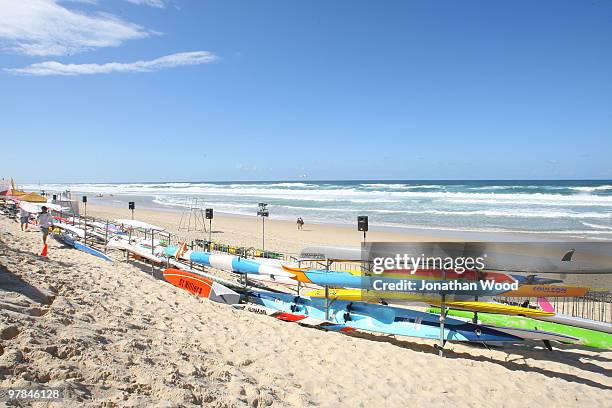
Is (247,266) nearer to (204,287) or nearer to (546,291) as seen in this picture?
(204,287)

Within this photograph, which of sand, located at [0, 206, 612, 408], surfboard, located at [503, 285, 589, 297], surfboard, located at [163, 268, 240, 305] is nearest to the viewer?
sand, located at [0, 206, 612, 408]

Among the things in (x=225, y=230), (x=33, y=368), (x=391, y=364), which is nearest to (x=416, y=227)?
(x=225, y=230)

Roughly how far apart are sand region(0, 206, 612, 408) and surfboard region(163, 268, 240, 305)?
593 millimetres

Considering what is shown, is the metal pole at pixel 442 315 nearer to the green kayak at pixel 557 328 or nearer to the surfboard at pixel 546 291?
the surfboard at pixel 546 291

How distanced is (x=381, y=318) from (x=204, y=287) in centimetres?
401

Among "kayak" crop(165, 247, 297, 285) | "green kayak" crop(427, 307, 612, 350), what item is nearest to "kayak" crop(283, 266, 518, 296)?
"kayak" crop(165, 247, 297, 285)

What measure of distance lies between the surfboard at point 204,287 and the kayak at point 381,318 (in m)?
0.58

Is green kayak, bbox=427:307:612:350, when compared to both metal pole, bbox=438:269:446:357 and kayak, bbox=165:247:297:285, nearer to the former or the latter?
metal pole, bbox=438:269:446:357

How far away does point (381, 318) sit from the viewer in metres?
Answer: 7.83

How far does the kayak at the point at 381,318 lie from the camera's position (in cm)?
705

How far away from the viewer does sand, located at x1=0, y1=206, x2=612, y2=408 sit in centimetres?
361

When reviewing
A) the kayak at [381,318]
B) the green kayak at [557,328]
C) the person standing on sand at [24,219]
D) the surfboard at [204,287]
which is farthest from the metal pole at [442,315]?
the person standing on sand at [24,219]

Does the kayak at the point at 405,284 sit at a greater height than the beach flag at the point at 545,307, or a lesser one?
greater

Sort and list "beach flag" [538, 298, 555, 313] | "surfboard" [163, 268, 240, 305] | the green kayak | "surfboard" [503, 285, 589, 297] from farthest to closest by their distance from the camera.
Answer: "surfboard" [163, 268, 240, 305] < "beach flag" [538, 298, 555, 313] < the green kayak < "surfboard" [503, 285, 589, 297]
